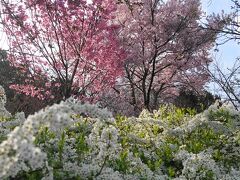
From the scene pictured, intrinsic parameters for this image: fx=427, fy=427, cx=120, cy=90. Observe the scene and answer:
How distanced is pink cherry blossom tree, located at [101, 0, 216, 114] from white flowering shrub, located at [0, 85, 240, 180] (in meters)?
16.1

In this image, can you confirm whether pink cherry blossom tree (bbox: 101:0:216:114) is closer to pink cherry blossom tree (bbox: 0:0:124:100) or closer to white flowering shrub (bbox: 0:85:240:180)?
pink cherry blossom tree (bbox: 0:0:124:100)

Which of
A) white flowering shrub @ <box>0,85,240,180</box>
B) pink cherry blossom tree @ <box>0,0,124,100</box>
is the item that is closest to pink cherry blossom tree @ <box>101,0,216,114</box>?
pink cherry blossom tree @ <box>0,0,124,100</box>

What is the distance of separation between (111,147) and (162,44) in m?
21.2

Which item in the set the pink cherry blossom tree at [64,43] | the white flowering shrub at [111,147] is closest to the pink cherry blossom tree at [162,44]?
the pink cherry blossom tree at [64,43]

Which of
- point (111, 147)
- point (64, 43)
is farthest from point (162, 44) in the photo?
point (111, 147)

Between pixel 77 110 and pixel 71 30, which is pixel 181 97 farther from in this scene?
pixel 77 110

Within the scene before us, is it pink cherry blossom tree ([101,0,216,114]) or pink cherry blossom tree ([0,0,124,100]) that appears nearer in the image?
pink cherry blossom tree ([0,0,124,100])

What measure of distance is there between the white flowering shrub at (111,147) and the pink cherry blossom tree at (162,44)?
Answer: 52.7 ft

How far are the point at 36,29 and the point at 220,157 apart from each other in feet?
35.9

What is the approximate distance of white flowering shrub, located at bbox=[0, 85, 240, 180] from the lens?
2.73 metres

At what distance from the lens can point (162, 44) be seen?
25094 mm

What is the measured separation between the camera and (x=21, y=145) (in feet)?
7.93

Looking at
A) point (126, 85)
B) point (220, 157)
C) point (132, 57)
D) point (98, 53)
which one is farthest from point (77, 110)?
point (126, 85)

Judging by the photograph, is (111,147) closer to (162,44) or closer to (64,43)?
(64,43)
